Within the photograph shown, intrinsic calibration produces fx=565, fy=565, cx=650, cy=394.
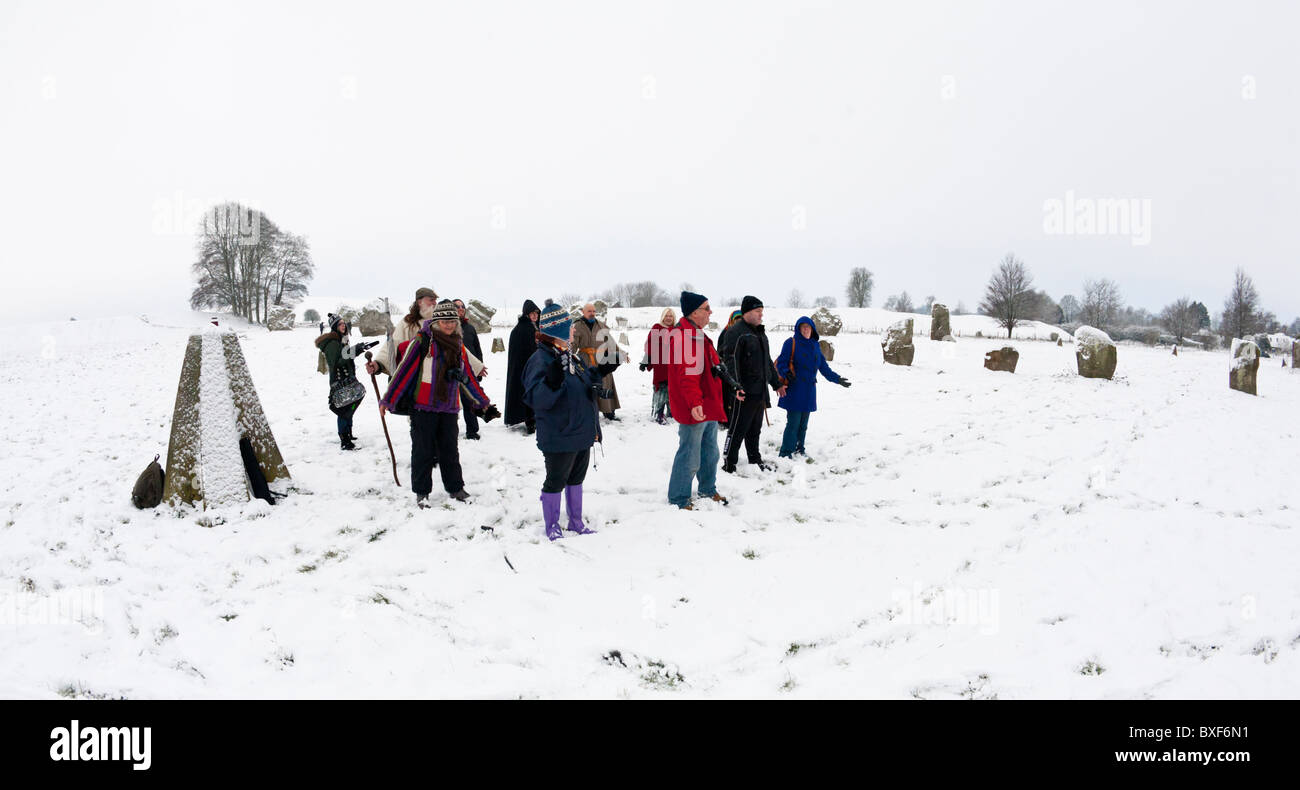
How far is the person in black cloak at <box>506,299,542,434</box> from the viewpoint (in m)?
7.98

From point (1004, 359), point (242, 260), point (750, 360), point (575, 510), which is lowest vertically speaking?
point (575, 510)

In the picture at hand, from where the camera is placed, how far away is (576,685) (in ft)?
10.3

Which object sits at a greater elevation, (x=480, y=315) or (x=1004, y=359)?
(x=480, y=315)

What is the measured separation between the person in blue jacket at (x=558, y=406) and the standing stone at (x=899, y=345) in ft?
49.5

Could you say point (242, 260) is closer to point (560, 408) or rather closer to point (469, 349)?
point (469, 349)

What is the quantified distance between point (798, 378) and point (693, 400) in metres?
2.49

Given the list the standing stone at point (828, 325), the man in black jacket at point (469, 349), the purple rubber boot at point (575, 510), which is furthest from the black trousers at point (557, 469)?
the standing stone at point (828, 325)

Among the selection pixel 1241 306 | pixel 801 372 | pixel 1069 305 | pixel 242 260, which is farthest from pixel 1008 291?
pixel 1069 305

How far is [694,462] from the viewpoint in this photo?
5.77 meters

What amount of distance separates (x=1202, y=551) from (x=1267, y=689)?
6.13ft

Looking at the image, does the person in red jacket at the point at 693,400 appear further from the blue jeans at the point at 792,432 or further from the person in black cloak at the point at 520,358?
the person in black cloak at the point at 520,358

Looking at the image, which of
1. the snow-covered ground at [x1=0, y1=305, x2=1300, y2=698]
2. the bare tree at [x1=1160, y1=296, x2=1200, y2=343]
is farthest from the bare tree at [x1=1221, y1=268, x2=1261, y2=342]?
the snow-covered ground at [x1=0, y1=305, x2=1300, y2=698]
